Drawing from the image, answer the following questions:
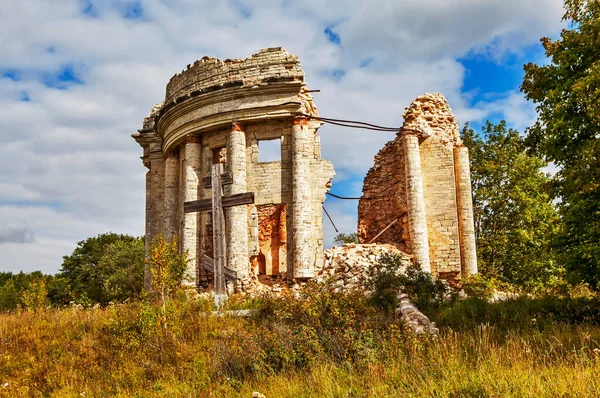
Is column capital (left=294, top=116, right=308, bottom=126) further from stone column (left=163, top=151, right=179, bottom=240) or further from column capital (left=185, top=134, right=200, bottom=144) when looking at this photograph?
stone column (left=163, top=151, right=179, bottom=240)

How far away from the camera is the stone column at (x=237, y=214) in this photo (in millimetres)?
16766

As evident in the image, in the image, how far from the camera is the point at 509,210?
2359 cm

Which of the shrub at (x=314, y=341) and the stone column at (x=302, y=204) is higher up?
the stone column at (x=302, y=204)

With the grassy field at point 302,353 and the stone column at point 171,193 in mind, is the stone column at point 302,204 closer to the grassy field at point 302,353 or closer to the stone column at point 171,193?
the grassy field at point 302,353

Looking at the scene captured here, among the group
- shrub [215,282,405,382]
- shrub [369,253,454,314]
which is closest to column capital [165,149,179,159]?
shrub [369,253,454,314]

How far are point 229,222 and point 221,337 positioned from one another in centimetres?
810

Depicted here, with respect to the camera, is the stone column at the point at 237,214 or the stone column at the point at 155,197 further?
the stone column at the point at 155,197

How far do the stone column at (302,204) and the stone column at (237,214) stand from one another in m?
1.78

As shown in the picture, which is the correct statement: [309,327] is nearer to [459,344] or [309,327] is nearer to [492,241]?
[459,344]

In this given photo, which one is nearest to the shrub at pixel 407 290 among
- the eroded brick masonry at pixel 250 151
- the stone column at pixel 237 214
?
the eroded brick masonry at pixel 250 151

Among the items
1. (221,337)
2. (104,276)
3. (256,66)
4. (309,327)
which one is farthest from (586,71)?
(104,276)

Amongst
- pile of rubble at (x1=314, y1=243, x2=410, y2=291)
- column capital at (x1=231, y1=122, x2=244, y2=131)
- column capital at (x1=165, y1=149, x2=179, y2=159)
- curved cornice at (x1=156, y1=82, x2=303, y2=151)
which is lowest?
pile of rubble at (x1=314, y1=243, x2=410, y2=291)

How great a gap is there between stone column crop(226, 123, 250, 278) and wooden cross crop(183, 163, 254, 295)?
2.93 meters

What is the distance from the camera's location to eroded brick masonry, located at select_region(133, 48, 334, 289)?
55.3 feet
